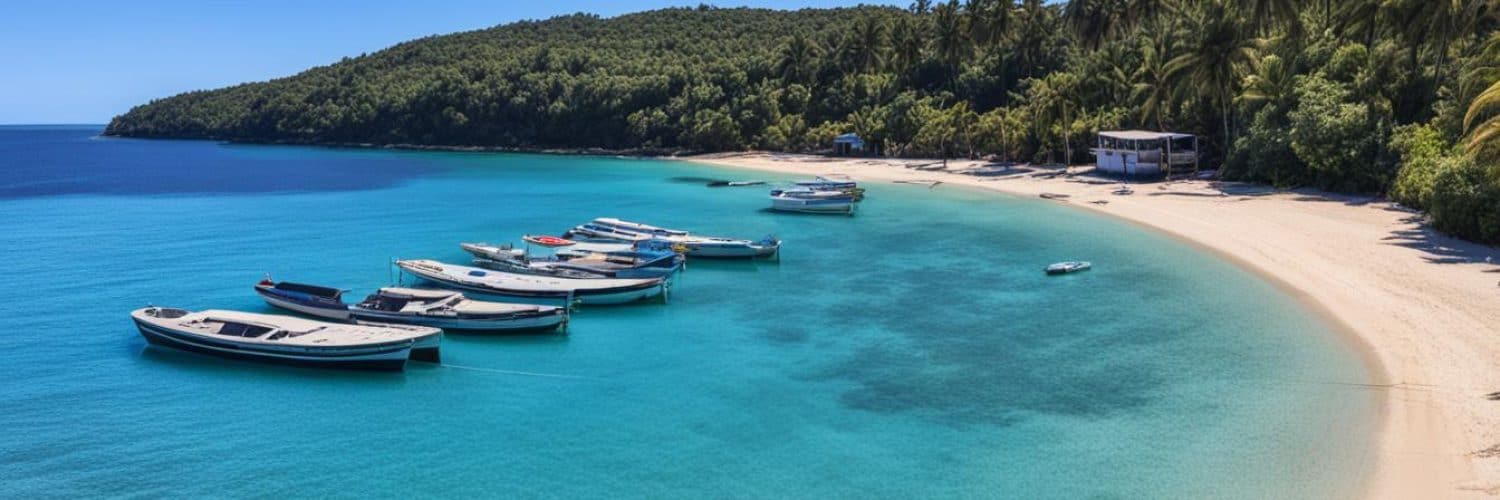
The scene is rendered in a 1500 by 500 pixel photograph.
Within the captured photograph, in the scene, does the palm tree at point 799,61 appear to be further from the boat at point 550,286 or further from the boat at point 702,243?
the boat at point 550,286

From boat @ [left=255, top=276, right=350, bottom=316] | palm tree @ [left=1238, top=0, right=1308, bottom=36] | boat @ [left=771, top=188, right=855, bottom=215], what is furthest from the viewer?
palm tree @ [left=1238, top=0, right=1308, bottom=36]

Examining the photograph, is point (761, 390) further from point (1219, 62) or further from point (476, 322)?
point (1219, 62)

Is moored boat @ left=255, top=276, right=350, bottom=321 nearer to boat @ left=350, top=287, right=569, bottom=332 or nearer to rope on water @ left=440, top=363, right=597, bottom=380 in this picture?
boat @ left=350, top=287, right=569, bottom=332

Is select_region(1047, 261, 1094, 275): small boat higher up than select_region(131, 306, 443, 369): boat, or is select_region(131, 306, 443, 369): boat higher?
select_region(1047, 261, 1094, 275): small boat

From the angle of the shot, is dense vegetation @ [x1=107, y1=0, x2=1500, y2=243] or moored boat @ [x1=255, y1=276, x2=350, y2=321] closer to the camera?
moored boat @ [x1=255, y1=276, x2=350, y2=321]

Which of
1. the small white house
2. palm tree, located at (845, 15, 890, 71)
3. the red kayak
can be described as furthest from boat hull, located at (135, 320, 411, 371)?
palm tree, located at (845, 15, 890, 71)

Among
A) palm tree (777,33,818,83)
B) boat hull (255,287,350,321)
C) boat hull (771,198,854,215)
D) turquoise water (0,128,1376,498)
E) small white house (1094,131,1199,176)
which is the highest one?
palm tree (777,33,818,83)

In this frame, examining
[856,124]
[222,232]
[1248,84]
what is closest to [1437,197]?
[1248,84]

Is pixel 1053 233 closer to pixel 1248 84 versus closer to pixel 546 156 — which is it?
pixel 1248 84
